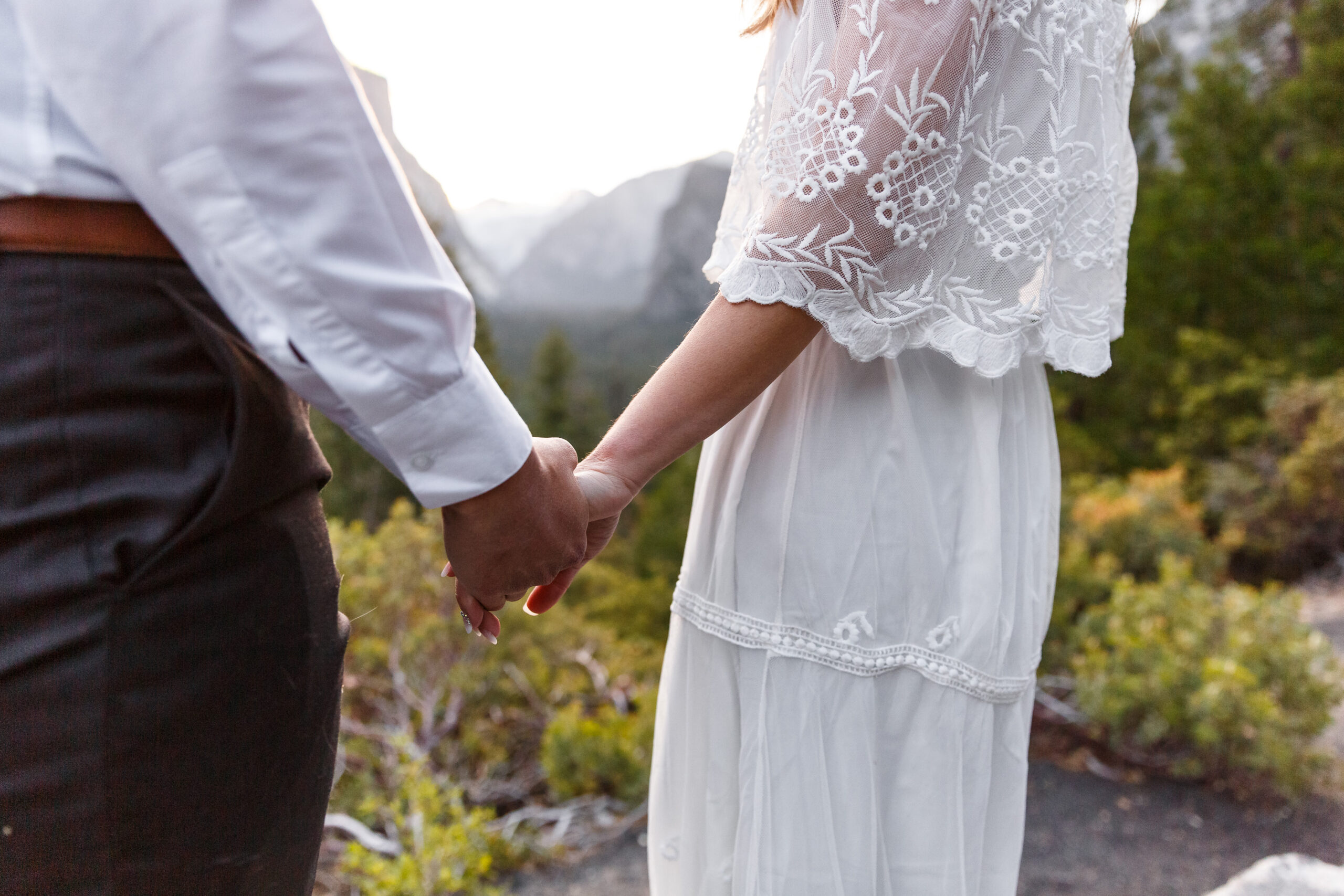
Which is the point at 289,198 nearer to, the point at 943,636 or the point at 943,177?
the point at 943,177

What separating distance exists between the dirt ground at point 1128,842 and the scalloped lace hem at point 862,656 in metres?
2.03

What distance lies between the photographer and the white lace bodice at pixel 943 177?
37.8 inches

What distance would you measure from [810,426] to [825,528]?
0.42 ft

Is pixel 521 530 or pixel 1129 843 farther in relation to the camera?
pixel 1129 843

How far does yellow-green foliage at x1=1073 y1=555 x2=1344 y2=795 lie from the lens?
316 cm

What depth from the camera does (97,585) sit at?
2.39ft

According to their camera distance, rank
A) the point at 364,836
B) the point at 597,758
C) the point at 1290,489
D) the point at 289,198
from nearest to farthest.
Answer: the point at 289,198
the point at 364,836
the point at 597,758
the point at 1290,489

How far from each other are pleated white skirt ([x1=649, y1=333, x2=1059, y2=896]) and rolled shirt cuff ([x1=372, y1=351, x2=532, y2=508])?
0.41 m

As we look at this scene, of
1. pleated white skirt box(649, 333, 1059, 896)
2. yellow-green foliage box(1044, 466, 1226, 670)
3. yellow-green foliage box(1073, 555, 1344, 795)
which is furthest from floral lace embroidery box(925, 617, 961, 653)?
yellow-green foliage box(1044, 466, 1226, 670)

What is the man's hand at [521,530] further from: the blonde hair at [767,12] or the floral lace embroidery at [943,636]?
the blonde hair at [767,12]

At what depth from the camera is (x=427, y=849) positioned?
242 centimetres

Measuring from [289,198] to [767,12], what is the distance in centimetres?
74

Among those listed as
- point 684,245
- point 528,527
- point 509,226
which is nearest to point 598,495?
point 528,527

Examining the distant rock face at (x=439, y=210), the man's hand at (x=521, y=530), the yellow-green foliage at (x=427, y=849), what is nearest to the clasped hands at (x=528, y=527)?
the man's hand at (x=521, y=530)
